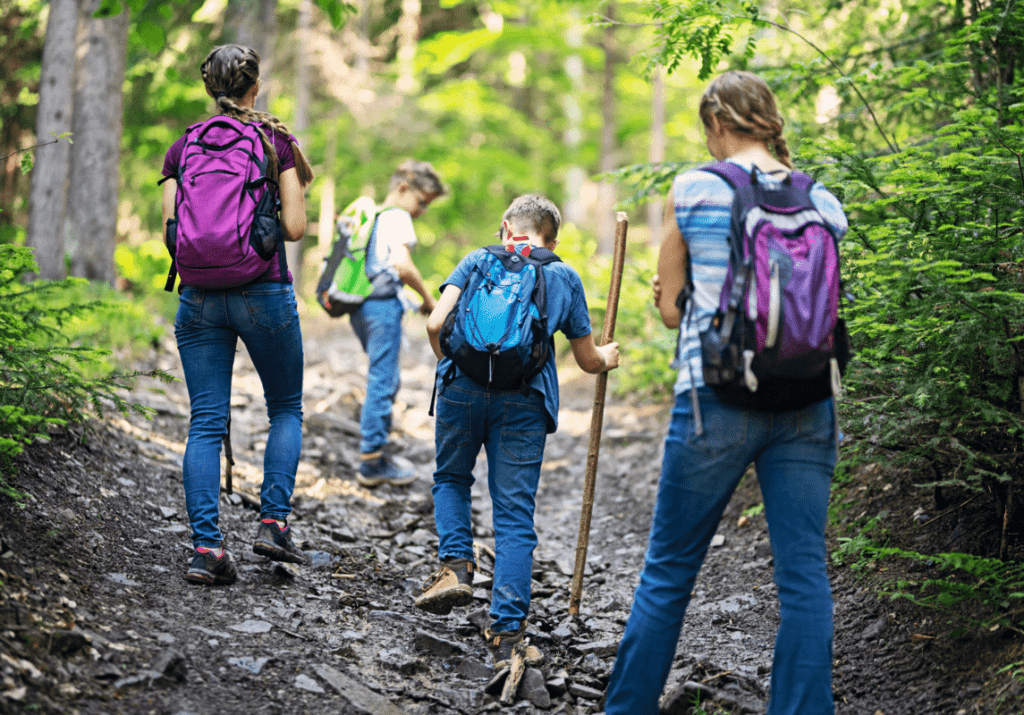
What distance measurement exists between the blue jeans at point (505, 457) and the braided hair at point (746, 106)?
158 cm

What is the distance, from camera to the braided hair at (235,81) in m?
3.93

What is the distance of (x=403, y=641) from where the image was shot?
153 inches

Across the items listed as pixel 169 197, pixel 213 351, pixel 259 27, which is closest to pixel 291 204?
pixel 169 197

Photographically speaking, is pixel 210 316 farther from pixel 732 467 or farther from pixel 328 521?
pixel 732 467

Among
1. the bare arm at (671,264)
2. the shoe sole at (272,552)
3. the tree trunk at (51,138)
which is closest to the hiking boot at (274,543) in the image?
the shoe sole at (272,552)

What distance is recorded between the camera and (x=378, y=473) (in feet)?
22.2

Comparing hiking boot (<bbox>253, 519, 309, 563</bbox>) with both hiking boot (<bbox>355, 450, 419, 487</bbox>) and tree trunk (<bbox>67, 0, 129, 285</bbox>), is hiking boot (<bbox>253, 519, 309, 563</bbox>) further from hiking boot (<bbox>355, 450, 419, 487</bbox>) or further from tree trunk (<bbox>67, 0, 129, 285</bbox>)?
tree trunk (<bbox>67, 0, 129, 285</bbox>)

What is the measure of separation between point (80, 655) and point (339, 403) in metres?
6.09

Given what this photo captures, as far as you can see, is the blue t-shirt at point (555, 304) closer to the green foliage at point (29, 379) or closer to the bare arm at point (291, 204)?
the bare arm at point (291, 204)

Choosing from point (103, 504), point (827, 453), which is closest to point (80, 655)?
point (103, 504)

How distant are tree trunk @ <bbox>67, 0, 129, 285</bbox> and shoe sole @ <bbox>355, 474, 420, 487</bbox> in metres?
5.43

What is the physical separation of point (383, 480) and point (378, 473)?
0.07 meters

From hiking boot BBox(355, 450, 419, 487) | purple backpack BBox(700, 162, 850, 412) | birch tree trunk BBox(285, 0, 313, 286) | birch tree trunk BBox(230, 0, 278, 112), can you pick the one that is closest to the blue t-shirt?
purple backpack BBox(700, 162, 850, 412)

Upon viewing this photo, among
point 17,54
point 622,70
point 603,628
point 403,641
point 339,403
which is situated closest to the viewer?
point 403,641
